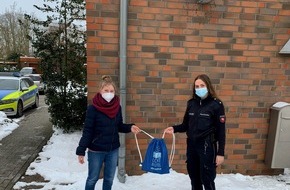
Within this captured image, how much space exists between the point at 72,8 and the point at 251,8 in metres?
4.30

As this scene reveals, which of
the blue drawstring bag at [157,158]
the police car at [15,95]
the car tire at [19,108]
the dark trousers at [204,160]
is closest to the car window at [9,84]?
the police car at [15,95]

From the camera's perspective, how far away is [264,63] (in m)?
4.06

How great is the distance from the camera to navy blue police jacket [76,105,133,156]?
9.18ft

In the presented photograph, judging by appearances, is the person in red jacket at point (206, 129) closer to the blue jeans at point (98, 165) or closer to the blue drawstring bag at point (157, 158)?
the blue drawstring bag at point (157, 158)

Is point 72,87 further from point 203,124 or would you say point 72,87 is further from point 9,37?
point 9,37

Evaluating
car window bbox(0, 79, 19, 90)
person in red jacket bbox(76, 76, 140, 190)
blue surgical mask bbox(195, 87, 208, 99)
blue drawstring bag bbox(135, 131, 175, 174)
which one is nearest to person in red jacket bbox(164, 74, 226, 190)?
blue surgical mask bbox(195, 87, 208, 99)

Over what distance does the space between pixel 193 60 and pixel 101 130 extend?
1769mm

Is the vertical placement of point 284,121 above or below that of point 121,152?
above

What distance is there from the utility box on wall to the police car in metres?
7.98

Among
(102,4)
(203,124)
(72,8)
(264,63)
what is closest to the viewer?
(203,124)

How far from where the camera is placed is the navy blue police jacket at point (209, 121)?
282cm

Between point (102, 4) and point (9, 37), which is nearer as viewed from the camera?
point (102, 4)

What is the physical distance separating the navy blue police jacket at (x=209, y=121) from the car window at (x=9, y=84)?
856cm

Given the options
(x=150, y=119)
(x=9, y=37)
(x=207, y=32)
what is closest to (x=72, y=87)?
(x=150, y=119)
